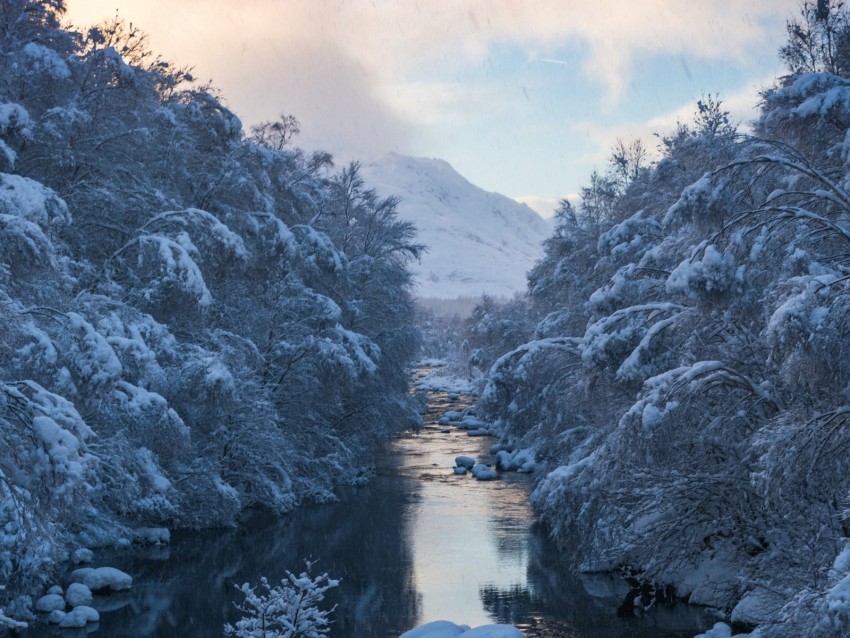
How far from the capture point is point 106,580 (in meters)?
19.2

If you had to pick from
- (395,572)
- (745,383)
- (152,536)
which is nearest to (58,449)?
(745,383)

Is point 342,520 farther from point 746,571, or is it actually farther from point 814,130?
point 814,130

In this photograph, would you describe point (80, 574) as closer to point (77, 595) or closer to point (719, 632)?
point (77, 595)

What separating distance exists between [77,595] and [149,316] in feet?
21.3

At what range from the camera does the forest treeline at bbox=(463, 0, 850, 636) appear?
417 inches

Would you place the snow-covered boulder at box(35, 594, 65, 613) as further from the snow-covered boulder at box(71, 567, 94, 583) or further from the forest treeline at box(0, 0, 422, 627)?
the snow-covered boulder at box(71, 567, 94, 583)

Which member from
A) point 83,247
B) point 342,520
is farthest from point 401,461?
point 83,247

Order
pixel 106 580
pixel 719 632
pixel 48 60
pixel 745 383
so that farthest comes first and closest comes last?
pixel 48 60 < pixel 106 580 < pixel 719 632 < pixel 745 383

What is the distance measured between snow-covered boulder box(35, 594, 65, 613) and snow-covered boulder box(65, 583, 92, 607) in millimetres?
217

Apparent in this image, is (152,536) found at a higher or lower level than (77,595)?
lower

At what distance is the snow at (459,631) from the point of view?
14.4 m

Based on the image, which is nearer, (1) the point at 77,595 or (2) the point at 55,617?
(2) the point at 55,617

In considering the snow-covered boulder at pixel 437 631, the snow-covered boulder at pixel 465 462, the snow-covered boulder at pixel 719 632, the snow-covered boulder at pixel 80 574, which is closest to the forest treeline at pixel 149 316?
the snow-covered boulder at pixel 80 574

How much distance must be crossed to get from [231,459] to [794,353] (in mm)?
19365
